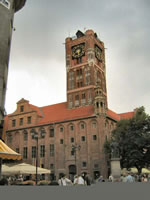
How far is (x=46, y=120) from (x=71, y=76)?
46.1ft

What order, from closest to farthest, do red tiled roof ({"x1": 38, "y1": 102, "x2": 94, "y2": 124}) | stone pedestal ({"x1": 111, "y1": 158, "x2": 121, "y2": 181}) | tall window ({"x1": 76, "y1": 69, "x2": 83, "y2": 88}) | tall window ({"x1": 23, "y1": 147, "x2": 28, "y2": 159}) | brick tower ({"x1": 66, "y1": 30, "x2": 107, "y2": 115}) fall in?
1. stone pedestal ({"x1": 111, "y1": 158, "x2": 121, "y2": 181})
2. red tiled roof ({"x1": 38, "y1": 102, "x2": 94, "y2": 124})
3. tall window ({"x1": 23, "y1": 147, "x2": 28, "y2": 159})
4. brick tower ({"x1": 66, "y1": 30, "x2": 107, "y2": 115})
5. tall window ({"x1": 76, "y1": 69, "x2": 83, "y2": 88})

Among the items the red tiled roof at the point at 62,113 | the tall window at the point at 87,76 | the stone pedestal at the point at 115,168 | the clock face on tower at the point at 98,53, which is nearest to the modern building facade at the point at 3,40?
the stone pedestal at the point at 115,168

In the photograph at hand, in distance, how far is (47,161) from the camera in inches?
1886

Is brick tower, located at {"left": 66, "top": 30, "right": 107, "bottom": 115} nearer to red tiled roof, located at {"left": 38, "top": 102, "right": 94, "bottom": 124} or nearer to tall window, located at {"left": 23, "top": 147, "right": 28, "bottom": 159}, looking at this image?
red tiled roof, located at {"left": 38, "top": 102, "right": 94, "bottom": 124}

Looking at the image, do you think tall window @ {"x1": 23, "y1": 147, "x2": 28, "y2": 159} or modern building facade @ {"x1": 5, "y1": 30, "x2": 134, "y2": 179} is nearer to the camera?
modern building facade @ {"x1": 5, "y1": 30, "x2": 134, "y2": 179}

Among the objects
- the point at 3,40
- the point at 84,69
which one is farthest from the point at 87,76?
the point at 3,40

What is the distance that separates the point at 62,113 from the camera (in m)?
53.9

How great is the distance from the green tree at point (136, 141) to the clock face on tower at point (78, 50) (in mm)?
27469

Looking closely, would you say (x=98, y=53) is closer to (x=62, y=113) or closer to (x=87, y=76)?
(x=87, y=76)

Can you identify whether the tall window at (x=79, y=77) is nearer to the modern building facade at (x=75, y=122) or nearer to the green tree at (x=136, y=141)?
the modern building facade at (x=75, y=122)

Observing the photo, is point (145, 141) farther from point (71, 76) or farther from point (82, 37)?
point (82, 37)

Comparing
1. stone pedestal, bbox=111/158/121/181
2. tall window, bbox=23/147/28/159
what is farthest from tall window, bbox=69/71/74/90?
stone pedestal, bbox=111/158/121/181

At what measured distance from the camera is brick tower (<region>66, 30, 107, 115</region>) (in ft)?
180

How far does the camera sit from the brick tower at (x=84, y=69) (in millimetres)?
54875
